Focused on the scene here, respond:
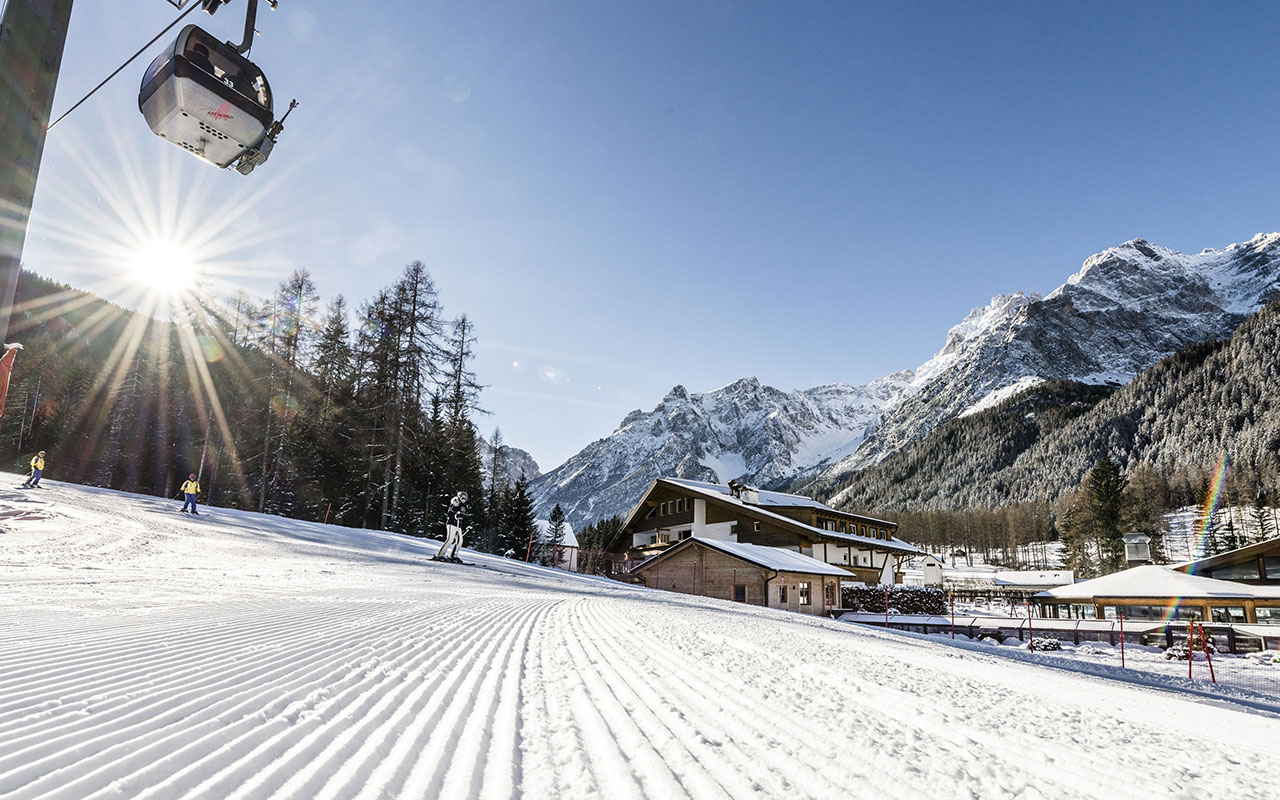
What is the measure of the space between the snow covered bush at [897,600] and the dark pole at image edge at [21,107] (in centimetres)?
3461

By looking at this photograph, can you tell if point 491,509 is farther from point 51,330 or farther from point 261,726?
point 261,726

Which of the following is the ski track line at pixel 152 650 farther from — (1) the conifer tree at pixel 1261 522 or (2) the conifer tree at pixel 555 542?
(1) the conifer tree at pixel 1261 522

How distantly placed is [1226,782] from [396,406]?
33.9 meters

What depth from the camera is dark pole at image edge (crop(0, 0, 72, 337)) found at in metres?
2.88

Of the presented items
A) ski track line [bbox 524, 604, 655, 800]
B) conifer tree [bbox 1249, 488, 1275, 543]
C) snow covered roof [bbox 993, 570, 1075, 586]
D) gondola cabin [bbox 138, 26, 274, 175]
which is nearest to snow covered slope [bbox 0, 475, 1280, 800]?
ski track line [bbox 524, 604, 655, 800]

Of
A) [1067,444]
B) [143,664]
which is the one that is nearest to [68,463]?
[143,664]

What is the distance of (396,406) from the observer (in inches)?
1296

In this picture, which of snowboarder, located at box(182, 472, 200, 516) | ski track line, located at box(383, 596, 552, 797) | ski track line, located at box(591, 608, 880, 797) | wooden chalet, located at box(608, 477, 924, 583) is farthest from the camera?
wooden chalet, located at box(608, 477, 924, 583)

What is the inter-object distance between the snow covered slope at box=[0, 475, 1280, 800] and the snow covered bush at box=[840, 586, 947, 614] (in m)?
25.0

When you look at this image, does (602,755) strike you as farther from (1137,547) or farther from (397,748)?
(1137,547)

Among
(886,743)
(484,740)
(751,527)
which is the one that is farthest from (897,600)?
(484,740)

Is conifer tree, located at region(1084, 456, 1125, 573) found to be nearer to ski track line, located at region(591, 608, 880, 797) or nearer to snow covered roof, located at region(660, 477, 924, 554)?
snow covered roof, located at region(660, 477, 924, 554)

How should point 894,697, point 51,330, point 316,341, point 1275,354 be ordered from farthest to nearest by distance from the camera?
point 1275,354
point 51,330
point 316,341
point 894,697

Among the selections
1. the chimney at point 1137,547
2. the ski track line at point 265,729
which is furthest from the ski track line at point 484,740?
the chimney at point 1137,547
